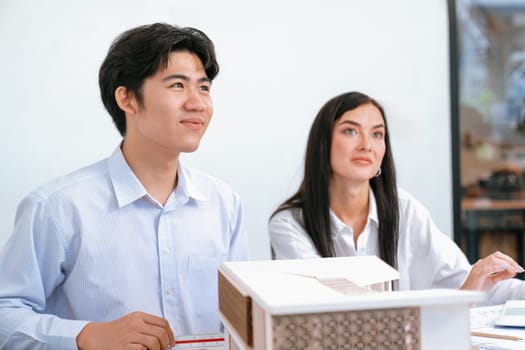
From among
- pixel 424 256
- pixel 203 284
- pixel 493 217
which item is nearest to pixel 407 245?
pixel 424 256

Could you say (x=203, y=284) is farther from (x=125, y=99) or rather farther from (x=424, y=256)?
(x=424, y=256)

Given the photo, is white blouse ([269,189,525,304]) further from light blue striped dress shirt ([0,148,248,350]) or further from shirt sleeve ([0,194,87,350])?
shirt sleeve ([0,194,87,350])

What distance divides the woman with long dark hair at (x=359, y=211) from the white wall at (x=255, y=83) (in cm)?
61

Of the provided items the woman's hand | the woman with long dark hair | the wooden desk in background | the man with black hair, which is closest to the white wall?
the woman with long dark hair

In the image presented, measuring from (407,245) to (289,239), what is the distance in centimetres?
41

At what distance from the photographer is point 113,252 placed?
63.6 inches

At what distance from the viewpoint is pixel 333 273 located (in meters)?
1.06

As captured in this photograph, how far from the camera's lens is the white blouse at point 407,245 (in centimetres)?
209

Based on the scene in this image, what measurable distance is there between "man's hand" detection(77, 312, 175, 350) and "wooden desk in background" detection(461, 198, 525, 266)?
301 cm

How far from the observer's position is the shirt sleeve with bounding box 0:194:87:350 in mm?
1399

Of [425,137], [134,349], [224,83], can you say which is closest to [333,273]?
[134,349]

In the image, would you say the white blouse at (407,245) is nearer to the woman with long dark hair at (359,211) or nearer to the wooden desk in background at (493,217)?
the woman with long dark hair at (359,211)

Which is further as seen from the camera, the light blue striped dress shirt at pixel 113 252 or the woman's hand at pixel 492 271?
the woman's hand at pixel 492 271

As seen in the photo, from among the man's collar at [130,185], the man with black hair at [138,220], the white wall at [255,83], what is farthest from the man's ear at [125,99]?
the white wall at [255,83]
